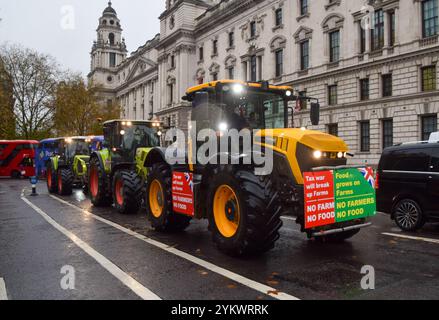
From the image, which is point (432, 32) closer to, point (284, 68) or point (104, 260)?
point (284, 68)

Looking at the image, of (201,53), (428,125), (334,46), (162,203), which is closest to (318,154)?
(162,203)

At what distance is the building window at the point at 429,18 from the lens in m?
26.6

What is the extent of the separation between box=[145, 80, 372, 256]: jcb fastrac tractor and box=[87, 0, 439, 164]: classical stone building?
23771mm

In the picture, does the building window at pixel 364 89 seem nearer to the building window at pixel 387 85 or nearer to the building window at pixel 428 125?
the building window at pixel 387 85

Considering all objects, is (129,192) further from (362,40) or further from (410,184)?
(362,40)

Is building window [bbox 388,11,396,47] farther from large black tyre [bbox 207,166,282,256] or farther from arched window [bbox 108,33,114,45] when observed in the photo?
arched window [bbox 108,33,114,45]

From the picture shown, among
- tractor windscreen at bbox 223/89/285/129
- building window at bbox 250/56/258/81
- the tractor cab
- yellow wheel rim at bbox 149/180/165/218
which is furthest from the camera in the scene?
building window at bbox 250/56/258/81

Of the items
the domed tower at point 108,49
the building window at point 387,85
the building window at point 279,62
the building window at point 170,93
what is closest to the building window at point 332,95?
the building window at point 387,85

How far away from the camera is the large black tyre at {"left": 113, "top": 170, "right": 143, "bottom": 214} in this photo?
449 inches

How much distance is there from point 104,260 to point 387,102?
28.2 meters

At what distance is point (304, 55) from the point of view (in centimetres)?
3719

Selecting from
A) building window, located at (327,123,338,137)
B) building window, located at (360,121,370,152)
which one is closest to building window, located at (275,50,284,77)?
building window, located at (327,123,338,137)

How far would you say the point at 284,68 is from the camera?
39.0m
